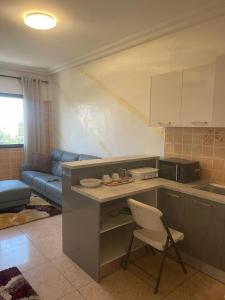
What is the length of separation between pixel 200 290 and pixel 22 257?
73.1 inches

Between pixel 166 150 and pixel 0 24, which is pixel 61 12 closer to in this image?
pixel 0 24

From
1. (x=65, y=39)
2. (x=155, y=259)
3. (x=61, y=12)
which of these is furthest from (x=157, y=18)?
(x=155, y=259)

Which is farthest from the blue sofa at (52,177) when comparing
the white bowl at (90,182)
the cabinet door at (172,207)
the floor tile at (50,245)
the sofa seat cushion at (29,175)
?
the cabinet door at (172,207)

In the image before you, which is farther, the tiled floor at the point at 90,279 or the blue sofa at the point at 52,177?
the blue sofa at the point at 52,177

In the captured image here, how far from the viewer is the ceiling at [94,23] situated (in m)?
2.33

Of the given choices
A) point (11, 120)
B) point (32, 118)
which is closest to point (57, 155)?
point (32, 118)

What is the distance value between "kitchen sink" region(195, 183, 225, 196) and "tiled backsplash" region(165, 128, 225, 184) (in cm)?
8

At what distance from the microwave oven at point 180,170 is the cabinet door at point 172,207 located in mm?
256

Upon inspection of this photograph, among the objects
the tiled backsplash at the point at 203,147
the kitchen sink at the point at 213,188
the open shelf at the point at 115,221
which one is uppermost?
the tiled backsplash at the point at 203,147

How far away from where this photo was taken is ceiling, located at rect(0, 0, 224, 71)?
2.33 metres

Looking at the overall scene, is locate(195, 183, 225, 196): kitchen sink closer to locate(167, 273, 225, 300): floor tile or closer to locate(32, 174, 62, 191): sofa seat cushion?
locate(167, 273, 225, 300): floor tile

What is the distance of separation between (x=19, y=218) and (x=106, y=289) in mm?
1948

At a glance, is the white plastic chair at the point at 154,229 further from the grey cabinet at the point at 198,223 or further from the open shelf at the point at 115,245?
the open shelf at the point at 115,245

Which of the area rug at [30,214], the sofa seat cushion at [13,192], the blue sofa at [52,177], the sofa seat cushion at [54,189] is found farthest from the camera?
the blue sofa at [52,177]
